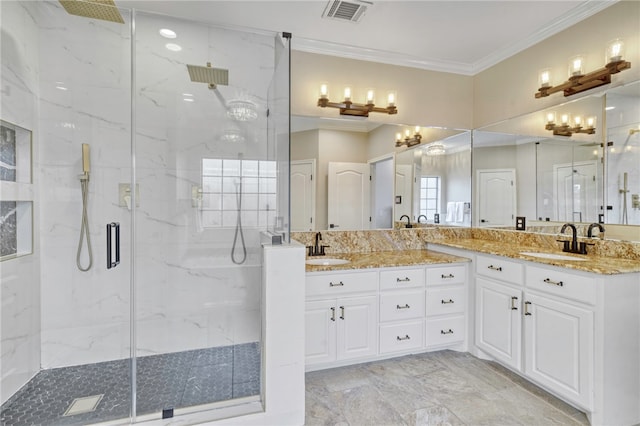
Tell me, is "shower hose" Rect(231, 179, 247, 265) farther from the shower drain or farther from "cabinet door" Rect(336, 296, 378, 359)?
the shower drain

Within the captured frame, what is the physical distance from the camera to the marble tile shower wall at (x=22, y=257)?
6.28 feet

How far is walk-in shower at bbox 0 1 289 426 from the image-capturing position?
203cm

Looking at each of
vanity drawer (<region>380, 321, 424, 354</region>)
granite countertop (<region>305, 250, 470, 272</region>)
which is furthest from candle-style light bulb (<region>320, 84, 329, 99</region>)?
vanity drawer (<region>380, 321, 424, 354</region>)

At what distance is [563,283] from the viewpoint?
190 centimetres

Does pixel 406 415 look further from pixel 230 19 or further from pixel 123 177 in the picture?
pixel 230 19

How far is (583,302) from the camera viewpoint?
5.87 feet

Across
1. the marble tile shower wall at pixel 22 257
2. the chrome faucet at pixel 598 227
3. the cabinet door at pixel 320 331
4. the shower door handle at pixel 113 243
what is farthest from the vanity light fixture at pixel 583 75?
the marble tile shower wall at pixel 22 257

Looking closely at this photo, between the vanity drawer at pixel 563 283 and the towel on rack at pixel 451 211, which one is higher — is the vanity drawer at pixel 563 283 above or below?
below

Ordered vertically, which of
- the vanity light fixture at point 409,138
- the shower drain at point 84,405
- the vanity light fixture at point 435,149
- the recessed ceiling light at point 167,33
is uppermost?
the recessed ceiling light at point 167,33

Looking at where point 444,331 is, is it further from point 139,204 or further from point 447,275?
point 139,204

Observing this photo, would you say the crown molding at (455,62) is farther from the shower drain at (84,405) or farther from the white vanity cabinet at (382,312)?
the shower drain at (84,405)

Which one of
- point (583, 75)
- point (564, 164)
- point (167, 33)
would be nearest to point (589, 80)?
point (583, 75)

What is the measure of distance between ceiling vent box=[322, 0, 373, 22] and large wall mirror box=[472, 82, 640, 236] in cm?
171

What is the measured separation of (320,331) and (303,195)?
114cm
